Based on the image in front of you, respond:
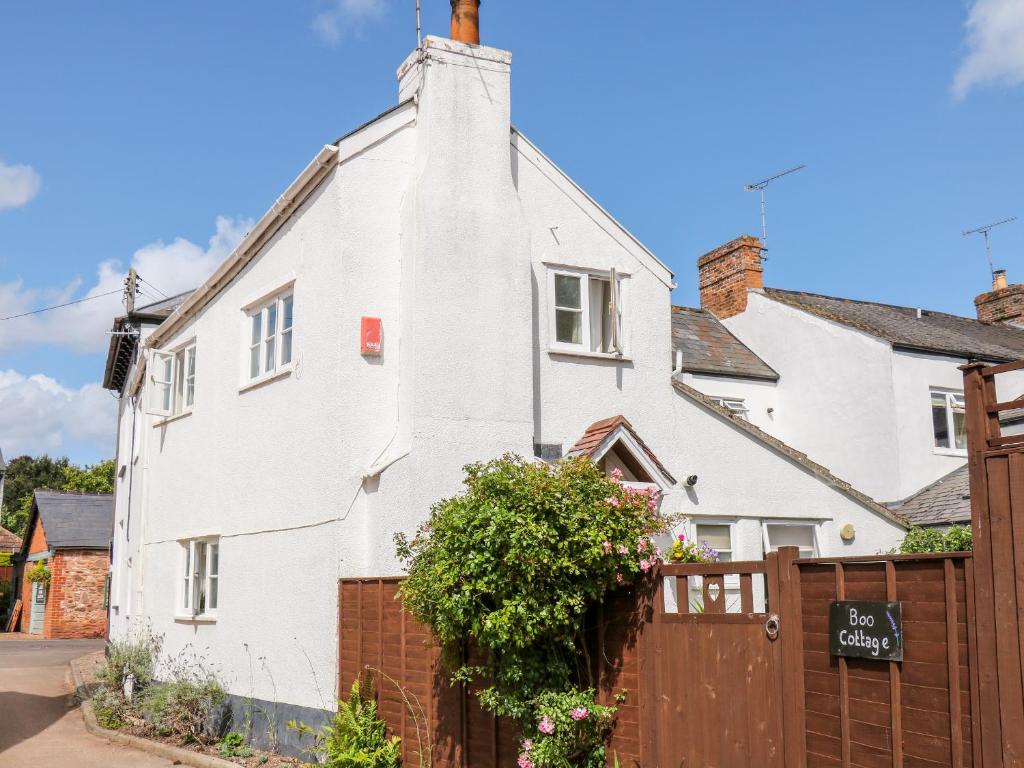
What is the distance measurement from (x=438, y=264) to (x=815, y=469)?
7.05m

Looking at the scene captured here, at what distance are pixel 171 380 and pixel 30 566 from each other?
29545 millimetres

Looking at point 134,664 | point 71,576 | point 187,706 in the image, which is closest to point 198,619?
point 187,706

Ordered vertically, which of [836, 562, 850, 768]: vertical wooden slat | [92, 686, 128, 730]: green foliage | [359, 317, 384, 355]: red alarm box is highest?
[359, 317, 384, 355]: red alarm box

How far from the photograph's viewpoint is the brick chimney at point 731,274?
23453 millimetres

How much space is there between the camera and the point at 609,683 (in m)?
8.38

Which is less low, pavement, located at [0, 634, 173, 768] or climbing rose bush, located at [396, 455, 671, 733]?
climbing rose bush, located at [396, 455, 671, 733]

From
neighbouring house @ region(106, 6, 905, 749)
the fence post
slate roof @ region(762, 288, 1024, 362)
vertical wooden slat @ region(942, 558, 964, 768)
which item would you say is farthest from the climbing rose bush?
slate roof @ region(762, 288, 1024, 362)

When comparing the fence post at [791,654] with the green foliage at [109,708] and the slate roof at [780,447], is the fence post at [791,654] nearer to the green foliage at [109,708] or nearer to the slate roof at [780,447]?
the slate roof at [780,447]

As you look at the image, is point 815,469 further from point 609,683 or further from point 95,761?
point 95,761

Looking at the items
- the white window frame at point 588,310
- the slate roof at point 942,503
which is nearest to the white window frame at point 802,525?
the slate roof at point 942,503

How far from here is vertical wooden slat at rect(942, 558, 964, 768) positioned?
18.3 feet

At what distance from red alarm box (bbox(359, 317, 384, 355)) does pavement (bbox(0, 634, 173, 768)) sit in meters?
Answer: 5.90

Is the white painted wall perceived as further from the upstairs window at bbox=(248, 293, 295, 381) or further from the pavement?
the pavement

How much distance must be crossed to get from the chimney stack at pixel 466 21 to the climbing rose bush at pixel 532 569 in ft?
23.1
